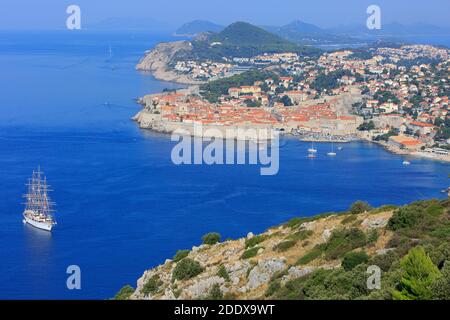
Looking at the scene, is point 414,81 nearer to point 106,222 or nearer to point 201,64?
point 201,64

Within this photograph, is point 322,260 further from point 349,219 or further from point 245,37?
point 245,37

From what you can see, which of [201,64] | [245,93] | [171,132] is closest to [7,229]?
[171,132]

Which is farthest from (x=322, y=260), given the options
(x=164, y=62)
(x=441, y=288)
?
(x=164, y=62)

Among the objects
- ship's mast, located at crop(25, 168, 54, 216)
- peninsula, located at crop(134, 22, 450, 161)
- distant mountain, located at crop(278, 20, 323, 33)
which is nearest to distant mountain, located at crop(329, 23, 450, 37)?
distant mountain, located at crop(278, 20, 323, 33)

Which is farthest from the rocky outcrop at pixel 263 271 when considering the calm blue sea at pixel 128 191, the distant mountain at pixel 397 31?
the distant mountain at pixel 397 31

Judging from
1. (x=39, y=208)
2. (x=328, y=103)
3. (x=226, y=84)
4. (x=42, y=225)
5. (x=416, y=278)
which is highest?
(x=416, y=278)

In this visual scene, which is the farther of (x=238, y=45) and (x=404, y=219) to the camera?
(x=238, y=45)
